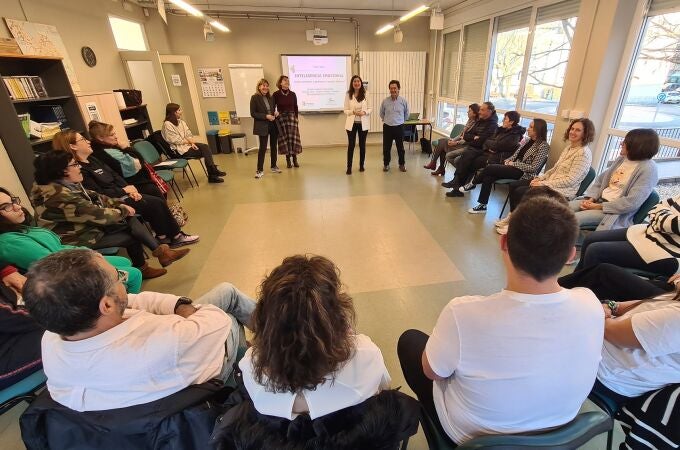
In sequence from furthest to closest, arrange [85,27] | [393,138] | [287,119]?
[287,119]
[393,138]
[85,27]

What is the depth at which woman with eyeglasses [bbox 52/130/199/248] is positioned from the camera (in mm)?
2756

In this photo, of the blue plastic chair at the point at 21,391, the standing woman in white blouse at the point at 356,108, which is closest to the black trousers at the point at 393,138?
the standing woman in white blouse at the point at 356,108

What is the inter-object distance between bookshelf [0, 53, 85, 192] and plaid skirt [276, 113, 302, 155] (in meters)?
2.93

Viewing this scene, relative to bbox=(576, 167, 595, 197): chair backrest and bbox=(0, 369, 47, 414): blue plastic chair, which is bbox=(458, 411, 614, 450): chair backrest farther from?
bbox=(576, 167, 595, 197): chair backrest

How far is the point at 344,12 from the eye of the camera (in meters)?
6.54

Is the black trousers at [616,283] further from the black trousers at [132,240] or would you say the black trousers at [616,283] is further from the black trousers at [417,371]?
the black trousers at [132,240]

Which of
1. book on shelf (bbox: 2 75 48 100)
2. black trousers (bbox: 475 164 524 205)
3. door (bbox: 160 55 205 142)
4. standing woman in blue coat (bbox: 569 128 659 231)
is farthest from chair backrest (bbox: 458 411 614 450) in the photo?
door (bbox: 160 55 205 142)

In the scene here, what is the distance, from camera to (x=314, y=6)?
6.18 metres

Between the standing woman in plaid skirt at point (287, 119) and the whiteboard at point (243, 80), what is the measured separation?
1.48 m

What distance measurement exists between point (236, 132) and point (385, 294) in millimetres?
6281

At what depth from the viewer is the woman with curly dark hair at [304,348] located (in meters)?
0.76

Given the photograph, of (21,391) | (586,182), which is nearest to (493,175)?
(586,182)

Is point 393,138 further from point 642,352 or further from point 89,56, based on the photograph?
point 642,352

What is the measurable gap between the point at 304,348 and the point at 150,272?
8.20 feet
